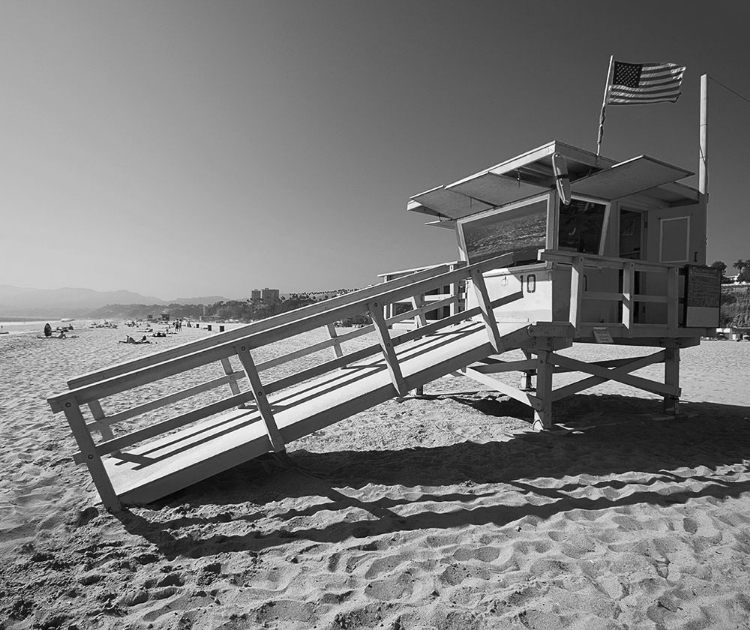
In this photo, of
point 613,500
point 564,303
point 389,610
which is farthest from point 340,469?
point 564,303

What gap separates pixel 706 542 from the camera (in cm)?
294

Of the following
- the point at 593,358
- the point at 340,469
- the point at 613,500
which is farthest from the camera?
the point at 593,358

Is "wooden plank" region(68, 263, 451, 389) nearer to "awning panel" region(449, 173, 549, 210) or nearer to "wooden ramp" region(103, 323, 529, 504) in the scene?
"wooden ramp" region(103, 323, 529, 504)

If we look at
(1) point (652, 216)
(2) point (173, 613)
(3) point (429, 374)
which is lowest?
(2) point (173, 613)

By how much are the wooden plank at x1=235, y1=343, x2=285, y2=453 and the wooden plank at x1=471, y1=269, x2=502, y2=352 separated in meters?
2.40

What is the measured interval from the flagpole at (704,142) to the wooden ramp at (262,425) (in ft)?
13.5

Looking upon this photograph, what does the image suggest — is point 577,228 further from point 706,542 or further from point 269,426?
point 269,426

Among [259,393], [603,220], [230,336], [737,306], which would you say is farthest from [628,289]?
[737,306]

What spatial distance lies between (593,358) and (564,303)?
480 inches

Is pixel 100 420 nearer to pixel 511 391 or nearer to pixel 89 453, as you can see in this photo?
pixel 89 453

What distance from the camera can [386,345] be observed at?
4094 millimetres

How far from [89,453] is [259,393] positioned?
134 centimetres

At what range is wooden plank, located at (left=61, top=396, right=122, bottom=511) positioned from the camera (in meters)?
3.17

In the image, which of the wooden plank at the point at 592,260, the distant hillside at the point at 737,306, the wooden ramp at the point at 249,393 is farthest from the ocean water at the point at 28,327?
the distant hillside at the point at 737,306
